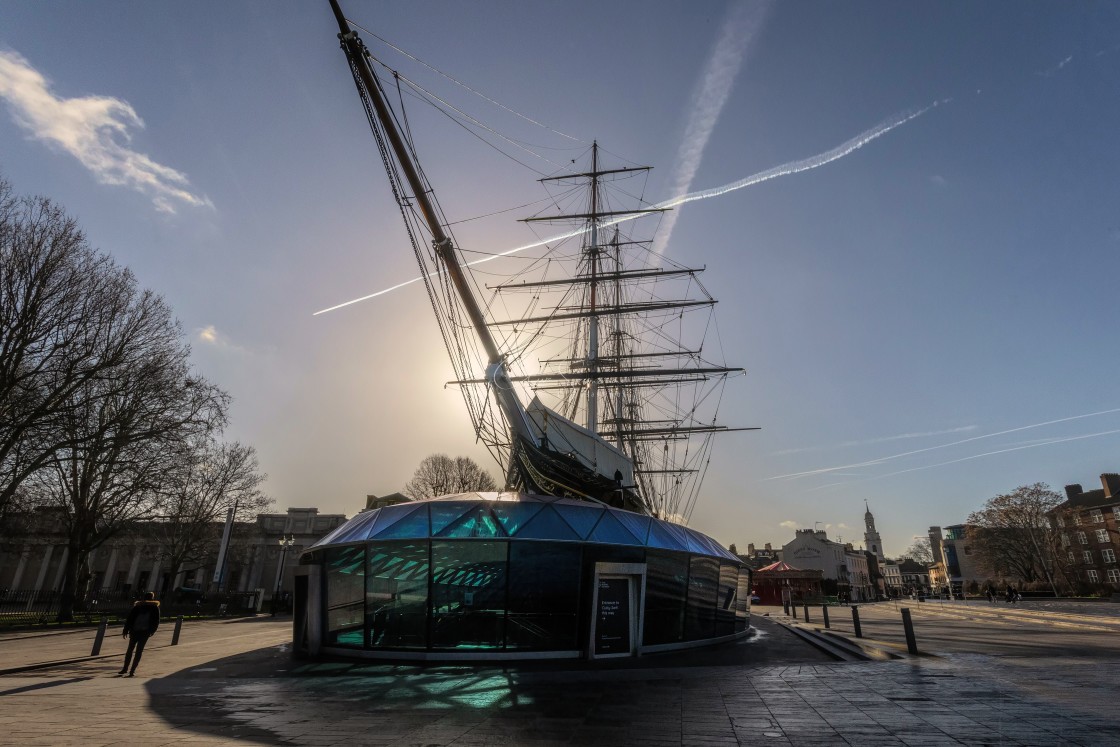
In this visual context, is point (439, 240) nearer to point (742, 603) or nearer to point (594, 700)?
point (594, 700)

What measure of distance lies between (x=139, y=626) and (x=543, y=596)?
9.47 metres

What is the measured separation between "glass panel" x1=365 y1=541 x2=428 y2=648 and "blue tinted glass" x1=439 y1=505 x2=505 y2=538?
0.77m

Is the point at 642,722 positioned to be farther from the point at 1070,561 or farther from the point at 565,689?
the point at 1070,561

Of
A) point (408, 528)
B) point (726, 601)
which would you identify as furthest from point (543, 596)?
point (726, 601)

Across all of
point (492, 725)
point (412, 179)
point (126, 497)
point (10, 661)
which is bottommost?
point (10, 661)

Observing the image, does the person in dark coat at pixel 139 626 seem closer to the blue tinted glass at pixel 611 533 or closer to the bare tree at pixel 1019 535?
the blue tinted glass at pixel 611 533

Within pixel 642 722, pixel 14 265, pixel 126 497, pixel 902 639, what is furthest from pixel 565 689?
pixel 126 497

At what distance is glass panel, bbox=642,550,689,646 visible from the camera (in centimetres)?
1507

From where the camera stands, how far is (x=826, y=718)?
6875mm

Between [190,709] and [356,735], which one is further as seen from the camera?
[190,709]

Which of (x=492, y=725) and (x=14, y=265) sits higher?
(x=14, y=265)

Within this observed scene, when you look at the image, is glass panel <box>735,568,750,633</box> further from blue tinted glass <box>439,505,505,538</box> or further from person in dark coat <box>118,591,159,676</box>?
person in dark coat <box>118,591,159,676</box>

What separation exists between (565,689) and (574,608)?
440 cm

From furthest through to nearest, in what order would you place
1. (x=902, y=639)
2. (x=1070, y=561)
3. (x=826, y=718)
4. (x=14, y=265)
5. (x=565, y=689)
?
1. (x=1070, y=561)
2. (x=14, y=265)
3. (x=902, y=639)
4. (x=565, y=689)
5. (x=826, y=718)
